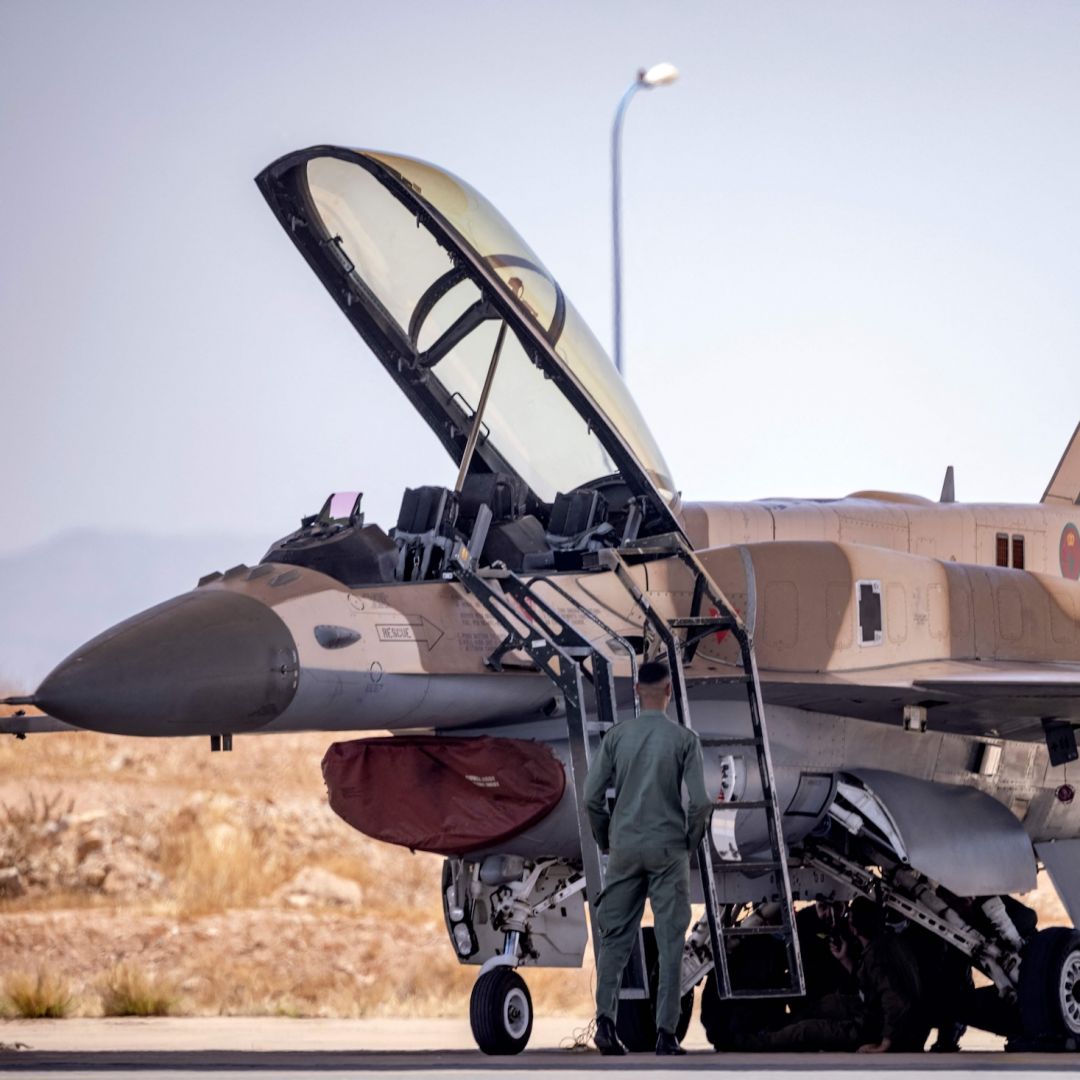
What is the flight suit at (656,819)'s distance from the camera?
774cm

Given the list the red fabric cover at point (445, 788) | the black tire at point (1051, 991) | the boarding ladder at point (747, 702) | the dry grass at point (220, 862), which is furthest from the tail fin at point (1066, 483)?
the dry grass at point (220, 862)

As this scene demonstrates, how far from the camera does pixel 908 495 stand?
13.2 meters

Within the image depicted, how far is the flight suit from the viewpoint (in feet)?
25.4

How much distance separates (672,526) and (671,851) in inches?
103

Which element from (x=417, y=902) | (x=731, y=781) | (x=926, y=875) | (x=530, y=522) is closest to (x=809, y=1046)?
(x=926, y=875)

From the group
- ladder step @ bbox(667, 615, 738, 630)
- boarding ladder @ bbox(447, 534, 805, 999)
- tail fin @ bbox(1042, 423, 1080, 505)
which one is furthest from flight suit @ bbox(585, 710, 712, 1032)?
tail fin @ bbox(1042, 423, 1080, 505)

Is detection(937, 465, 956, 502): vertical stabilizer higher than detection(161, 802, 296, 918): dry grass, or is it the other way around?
detection(937, 465, 956, 502): vertical stabilizer

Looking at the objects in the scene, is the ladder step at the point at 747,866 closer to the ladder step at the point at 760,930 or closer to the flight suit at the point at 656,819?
the ladder step at the point at 760,930

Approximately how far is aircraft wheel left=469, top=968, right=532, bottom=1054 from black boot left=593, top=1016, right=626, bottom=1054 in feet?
4.00

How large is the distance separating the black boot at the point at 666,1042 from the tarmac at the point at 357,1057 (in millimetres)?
74

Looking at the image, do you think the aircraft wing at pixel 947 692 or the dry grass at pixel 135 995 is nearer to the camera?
the aircraft wing at pixel 947 692

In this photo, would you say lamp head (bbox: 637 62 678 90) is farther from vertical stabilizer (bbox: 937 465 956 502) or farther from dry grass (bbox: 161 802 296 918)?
dry grass (bbox: 161 802 296 918)

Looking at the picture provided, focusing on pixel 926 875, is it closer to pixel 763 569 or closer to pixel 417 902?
pixel 763 569

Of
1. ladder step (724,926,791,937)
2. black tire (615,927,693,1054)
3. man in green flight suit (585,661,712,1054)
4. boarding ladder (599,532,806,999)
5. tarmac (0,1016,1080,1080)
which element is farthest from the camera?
black tire (615,927,693,1054)
